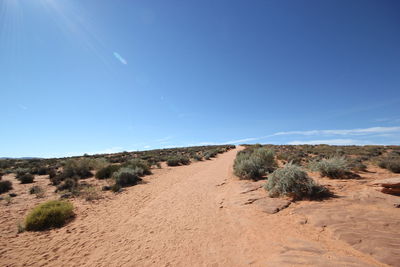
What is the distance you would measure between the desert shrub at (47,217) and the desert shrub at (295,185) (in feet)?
27.3

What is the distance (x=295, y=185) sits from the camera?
21.0 feet

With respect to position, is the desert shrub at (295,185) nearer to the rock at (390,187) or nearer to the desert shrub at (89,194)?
the rock at (390,187)

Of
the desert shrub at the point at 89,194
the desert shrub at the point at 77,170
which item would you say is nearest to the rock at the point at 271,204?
the desert shrub at the point at 89,194

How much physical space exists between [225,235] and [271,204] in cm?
237

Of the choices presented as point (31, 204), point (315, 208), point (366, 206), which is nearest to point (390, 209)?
point (366, 206)

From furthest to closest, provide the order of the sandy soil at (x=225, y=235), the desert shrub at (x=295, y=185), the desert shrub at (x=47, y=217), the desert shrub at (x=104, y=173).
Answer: the desert shrub at (x=104, y=173), the desert shrub at (x=295, y=185), the desert shrub at (x=47, y=217), the sandy soil at (x=225, y=235)

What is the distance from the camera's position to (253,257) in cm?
346

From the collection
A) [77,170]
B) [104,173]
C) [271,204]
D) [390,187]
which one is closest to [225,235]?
[271,204]

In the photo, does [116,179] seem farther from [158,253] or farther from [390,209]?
[390,209]

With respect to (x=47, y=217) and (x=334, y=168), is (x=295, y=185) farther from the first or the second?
(x=47, y=217)

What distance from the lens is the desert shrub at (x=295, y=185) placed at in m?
6.13

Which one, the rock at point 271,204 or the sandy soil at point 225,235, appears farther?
the rock at point 271,204

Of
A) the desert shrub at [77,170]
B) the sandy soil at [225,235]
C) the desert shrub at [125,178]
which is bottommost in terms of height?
the sandy soil at [225,235]

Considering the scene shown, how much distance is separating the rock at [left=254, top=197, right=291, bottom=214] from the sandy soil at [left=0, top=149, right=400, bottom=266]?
0.14 meters
